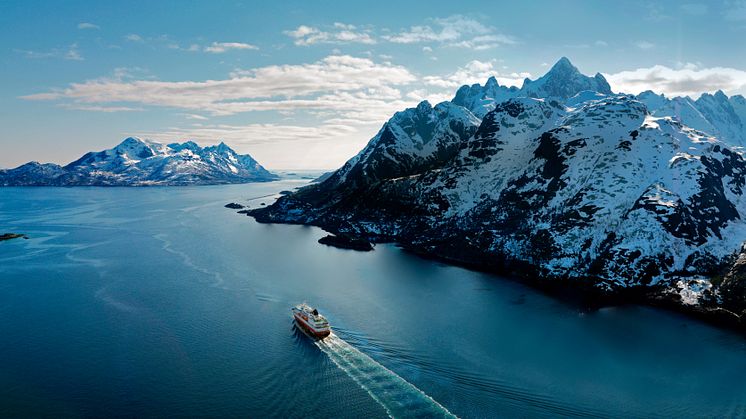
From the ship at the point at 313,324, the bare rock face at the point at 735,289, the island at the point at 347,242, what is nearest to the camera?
the ship at the point at 313,324

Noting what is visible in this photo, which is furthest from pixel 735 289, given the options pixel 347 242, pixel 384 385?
pixel 347 242

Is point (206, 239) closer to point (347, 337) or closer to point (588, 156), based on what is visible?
point (347, 337)

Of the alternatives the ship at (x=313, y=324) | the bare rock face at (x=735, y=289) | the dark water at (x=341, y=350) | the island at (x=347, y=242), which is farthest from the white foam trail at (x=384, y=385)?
the island at (x=347, y=242)

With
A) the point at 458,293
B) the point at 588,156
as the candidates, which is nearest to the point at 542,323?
the point at 458,293

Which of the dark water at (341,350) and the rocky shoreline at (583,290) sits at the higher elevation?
the rocky shoreline at (583,290)

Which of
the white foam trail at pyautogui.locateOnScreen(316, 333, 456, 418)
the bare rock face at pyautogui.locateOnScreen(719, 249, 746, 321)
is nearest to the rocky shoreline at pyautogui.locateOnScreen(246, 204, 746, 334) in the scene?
the bare rock face at pyautogui.locateOnScreen(719, 249, 746, 321)

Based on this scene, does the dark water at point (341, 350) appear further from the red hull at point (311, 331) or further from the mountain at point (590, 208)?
the mountain at point (590, 208)

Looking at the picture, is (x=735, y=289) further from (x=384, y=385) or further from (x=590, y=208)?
(x=384, y=385)
